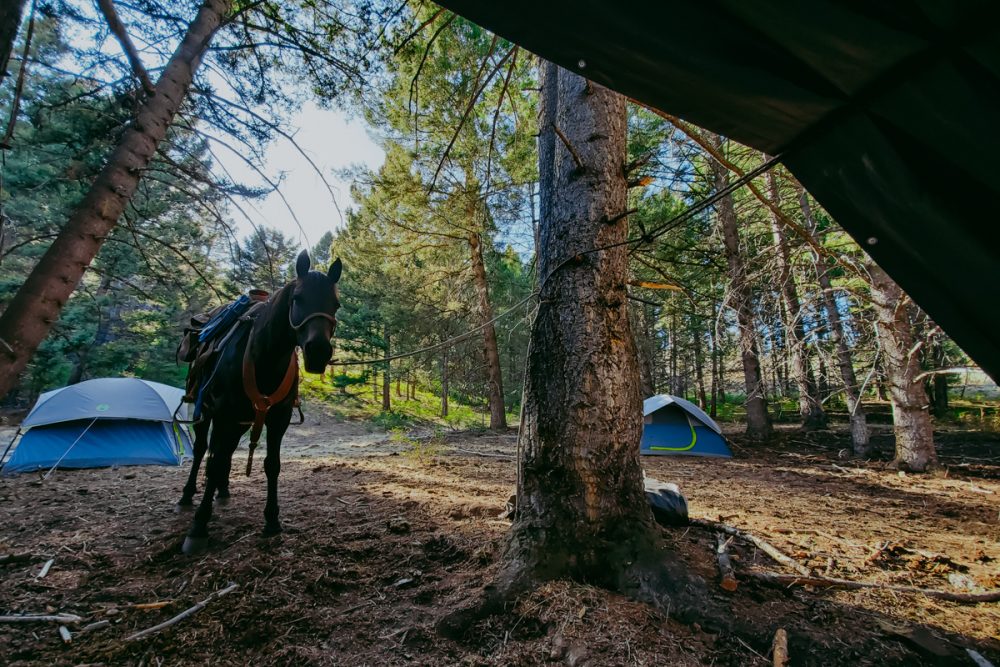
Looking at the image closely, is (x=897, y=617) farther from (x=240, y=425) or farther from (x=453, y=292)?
(x=453, y=292)

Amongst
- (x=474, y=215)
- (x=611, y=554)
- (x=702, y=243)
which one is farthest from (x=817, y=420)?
(x=611, y=554)

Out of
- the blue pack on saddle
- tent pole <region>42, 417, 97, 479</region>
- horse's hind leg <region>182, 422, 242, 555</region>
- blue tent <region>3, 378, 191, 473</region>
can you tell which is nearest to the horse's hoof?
horse's hind leg <region>182, 422, 242, 555</region>

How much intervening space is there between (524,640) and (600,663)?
356mm

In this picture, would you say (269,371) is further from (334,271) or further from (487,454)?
(487,454)

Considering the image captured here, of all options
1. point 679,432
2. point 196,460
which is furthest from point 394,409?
point 196,460

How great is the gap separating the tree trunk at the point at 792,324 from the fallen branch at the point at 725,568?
121 inches

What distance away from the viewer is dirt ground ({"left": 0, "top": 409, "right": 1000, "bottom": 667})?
5.56 feet

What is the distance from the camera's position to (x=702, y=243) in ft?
31.6

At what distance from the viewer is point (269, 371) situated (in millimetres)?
3133

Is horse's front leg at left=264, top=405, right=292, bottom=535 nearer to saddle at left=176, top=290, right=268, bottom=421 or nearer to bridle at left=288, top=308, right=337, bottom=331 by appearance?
saddle at left=176, top=290, right=268, bottom=421

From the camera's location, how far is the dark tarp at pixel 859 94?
71cm

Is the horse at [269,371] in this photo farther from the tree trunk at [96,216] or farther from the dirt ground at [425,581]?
the tree trunk at [96,216]

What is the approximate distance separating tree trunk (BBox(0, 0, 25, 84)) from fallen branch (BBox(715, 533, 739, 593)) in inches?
169

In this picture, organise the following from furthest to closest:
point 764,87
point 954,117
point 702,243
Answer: point 702,243 < point 764,87 < point 954,117
